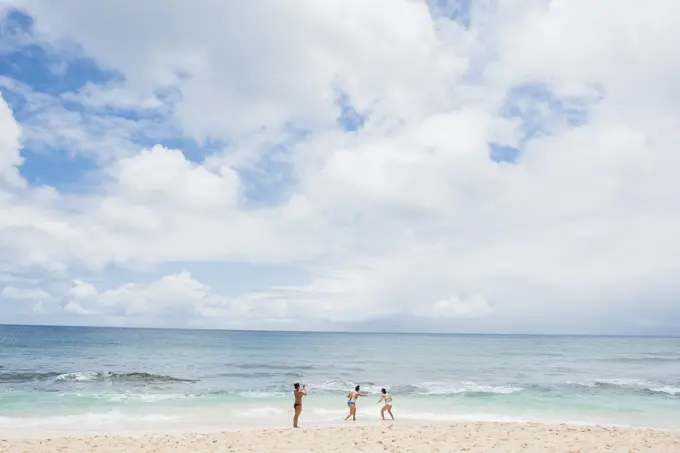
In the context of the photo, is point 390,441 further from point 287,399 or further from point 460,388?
point 460,388

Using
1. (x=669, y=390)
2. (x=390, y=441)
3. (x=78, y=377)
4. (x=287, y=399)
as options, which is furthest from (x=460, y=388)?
(x=78, y=377)

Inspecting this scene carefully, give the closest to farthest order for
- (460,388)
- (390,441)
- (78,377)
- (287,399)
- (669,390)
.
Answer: (390,441), (287,399), (669,390), (460,388), (78,377)

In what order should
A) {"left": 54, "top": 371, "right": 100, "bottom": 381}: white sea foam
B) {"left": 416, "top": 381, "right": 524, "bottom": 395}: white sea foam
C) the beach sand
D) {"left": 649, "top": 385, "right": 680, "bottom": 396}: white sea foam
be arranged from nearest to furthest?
1. the beach sand
2. {"left": 416, "top": 381, "right": 524, "bottom": 395}: white sea foam
3. {"left": 649, "top": 385, "right": 680, "bottom": 396}: white sea foam
4. {"left": 54, "top": 371, "right": 100, "bottom": 381}: white sea foam

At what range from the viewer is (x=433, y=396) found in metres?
29.8

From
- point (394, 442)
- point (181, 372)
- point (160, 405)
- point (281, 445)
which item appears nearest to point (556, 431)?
point (394, 442)

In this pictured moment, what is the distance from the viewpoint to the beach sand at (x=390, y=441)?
14.6 m

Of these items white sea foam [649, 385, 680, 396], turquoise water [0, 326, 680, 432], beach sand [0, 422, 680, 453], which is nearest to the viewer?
beach sand [0, 422, 680, 453]

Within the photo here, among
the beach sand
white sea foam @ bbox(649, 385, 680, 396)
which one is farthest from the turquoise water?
the beach sand

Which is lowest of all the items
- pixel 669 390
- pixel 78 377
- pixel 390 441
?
pixel 669 390

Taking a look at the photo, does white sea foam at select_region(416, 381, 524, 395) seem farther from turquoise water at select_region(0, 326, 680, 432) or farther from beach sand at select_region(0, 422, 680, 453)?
beach sand at select_region(0, 422, 680, 453)

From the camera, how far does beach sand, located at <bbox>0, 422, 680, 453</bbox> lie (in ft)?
48.0

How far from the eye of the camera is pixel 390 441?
15.6 metres

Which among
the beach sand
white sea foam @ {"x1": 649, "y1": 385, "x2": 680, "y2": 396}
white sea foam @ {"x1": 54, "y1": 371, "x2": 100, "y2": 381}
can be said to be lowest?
white sea foam @ {"x1": 649, "y1": 385, "x2": 680, "y2": 396}

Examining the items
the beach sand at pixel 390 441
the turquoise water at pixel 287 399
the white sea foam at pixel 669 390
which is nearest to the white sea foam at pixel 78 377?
the turquoise water at pixel 287 399
